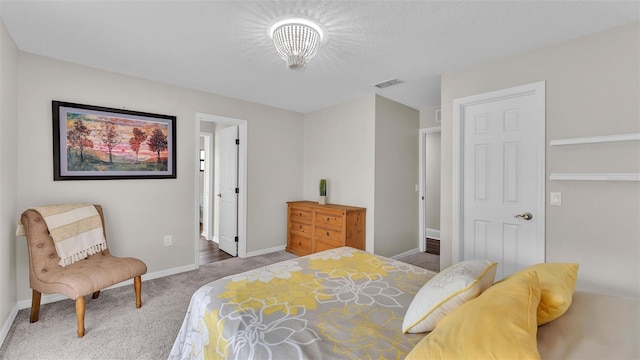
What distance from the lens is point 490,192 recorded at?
8.96ft

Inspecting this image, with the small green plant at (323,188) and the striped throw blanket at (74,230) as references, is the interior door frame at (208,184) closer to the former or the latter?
the small green plant at (323,188)

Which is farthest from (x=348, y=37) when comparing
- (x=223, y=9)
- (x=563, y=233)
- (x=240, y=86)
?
(x=563, y=233)

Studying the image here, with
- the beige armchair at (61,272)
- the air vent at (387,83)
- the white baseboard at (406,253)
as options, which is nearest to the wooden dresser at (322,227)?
the white baseboard at (406,253)

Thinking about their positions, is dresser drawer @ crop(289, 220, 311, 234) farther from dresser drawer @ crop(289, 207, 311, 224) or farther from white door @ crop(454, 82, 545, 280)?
white door @ crop(454, 82, 545, 280)

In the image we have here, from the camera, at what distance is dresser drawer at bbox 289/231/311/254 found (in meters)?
4.23

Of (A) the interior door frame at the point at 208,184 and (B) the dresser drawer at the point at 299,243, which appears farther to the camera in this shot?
(A) the interior door frame at the point at 208,184

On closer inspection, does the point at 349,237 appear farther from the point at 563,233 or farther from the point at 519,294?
the point at 519,294

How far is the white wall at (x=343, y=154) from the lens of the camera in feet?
12.7

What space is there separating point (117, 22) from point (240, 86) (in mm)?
1521

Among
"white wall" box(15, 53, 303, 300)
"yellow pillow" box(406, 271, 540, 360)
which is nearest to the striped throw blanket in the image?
"white wall" box(15, 53, 303, 300)

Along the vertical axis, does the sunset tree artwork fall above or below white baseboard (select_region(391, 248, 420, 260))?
above

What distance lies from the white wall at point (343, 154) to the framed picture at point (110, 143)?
215 centimetres

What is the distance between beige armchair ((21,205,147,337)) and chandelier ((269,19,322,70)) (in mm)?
2251

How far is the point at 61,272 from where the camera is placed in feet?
7.23
